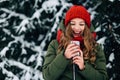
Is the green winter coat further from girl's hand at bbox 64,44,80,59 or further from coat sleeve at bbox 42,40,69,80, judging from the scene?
girl's hand at bbox 64,44,80,59

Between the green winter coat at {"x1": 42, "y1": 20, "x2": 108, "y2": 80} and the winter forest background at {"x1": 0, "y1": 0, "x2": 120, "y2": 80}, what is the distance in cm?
203

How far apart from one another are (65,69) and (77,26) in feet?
1.42

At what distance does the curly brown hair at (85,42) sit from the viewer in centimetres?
399

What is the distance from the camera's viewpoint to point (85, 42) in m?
3.99

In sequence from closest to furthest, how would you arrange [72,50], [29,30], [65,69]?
[72,50] < [65,69] < [29,30]

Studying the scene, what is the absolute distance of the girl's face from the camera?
158 inches

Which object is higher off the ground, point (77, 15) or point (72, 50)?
point (77, 15)

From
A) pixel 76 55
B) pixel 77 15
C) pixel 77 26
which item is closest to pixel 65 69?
pixel 76 55

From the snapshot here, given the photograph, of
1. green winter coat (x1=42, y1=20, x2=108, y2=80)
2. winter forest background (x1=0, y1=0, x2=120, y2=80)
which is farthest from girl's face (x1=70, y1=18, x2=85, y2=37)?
winter forest background (x1=0, y1=0, x2=120, y2=80)

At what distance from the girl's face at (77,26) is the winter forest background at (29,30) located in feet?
6.60

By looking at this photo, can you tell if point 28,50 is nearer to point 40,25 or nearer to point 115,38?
point 40,25

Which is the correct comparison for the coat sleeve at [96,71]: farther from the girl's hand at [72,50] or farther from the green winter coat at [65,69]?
the girl's hand at [72,50]

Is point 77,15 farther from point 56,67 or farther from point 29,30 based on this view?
point 29,30

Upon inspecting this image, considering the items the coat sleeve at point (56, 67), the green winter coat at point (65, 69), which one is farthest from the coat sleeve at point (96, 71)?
the coat sleeve at point (56, 67)
